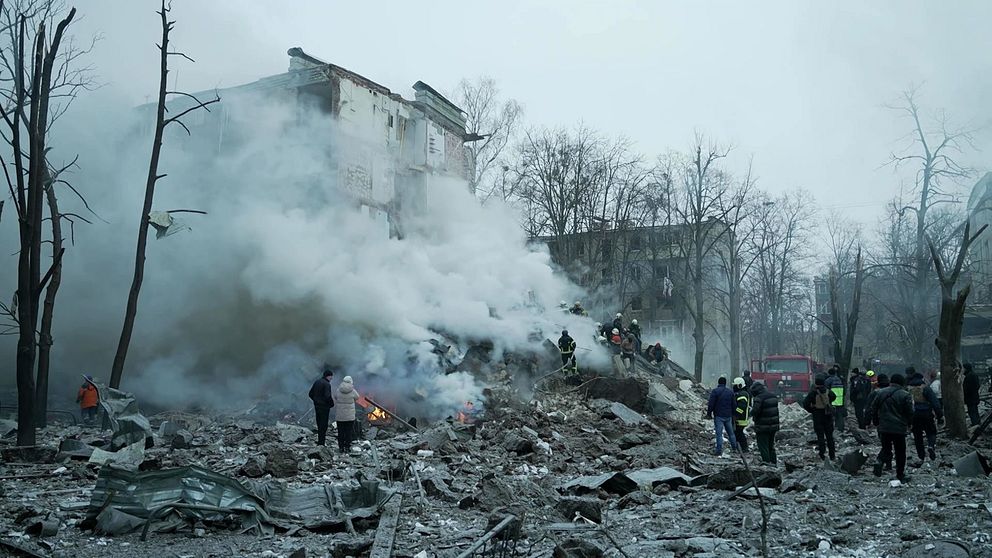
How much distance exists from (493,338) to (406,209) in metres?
9.76

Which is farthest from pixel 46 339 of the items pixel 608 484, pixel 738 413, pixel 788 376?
pixel 788 376

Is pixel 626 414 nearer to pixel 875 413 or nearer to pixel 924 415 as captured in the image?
pixel 924 415

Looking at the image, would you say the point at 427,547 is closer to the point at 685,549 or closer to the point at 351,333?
the point at 685,549

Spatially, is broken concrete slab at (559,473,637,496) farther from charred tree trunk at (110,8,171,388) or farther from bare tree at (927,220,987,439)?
charred tree trunk at (110,8,171,388)

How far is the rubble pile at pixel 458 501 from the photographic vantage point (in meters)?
7.03

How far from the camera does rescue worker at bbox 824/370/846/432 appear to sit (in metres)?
14.1

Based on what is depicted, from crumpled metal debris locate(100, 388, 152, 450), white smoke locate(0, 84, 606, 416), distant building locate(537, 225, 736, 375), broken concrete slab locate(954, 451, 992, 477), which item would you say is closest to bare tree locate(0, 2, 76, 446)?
crumpled metal debris locate(100, 388, 152, 450)

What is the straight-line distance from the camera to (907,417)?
10047 mm

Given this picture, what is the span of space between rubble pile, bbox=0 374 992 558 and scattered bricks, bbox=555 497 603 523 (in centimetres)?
2

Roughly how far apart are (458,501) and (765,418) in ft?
19.0

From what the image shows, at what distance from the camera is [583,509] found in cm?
838

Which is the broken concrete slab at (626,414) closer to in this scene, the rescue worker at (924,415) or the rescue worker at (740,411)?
the rescue worker at (740,411)

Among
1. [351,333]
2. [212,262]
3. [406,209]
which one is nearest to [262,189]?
[212,262]

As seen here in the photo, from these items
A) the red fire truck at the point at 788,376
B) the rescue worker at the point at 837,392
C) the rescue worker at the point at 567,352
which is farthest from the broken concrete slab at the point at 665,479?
the red fire truck at the point at 788,376
